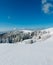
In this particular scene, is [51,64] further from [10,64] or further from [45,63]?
[10,64]

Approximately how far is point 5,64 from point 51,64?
2.07m

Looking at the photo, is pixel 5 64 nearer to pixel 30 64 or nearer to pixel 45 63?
pixel 30 64

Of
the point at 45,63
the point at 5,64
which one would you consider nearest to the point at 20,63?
the point at 5,64

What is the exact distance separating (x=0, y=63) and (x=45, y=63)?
2.09 m

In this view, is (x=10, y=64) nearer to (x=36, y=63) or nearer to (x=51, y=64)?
(x=36, y=63)

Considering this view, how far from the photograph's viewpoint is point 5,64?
620 cm

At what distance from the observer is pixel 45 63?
20.4ft

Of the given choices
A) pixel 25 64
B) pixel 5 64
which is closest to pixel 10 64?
pixel 5 64

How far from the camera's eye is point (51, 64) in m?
6.09

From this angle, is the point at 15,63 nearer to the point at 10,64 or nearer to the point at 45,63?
the point at 10,64

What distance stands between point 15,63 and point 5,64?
0.46 m

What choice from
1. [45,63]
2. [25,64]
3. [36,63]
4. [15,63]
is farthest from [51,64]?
[15,63]

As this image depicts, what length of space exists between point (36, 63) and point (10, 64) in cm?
119

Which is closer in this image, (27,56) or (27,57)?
(27,57)
